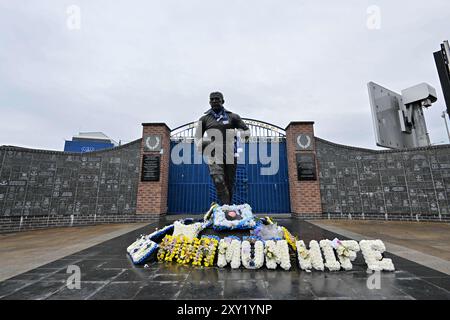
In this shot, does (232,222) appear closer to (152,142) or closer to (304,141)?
(152,142)

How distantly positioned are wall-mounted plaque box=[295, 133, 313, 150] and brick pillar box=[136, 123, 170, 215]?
6873 mm

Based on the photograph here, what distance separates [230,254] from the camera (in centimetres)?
318

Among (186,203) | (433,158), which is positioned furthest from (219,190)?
(433,158)

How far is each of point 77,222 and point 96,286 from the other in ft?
26.2

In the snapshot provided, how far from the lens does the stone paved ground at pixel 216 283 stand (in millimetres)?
2145

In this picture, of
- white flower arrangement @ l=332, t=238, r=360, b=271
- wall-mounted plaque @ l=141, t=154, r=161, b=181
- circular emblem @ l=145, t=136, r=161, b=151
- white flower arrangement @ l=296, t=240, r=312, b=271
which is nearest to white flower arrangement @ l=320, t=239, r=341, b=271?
white flower arrangement @ l=332, t=238, r=360, b=271

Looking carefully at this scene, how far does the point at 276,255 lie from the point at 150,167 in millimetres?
8229

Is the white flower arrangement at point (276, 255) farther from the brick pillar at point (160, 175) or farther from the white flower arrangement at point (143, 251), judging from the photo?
the brick pillar at point (160, 175)

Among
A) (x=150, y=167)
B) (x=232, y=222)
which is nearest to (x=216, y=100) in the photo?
(x=232, y=222)

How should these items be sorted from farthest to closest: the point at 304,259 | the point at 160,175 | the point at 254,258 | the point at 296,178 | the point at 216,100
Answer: the point at 296,178, the point at 160,175, the point at 216,100, the point at 254,258, the point at 304,259

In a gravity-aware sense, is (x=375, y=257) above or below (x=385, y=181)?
below

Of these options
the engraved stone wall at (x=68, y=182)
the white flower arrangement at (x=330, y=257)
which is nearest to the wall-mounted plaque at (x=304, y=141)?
the white flower arrangement at (x=330, y=257)
